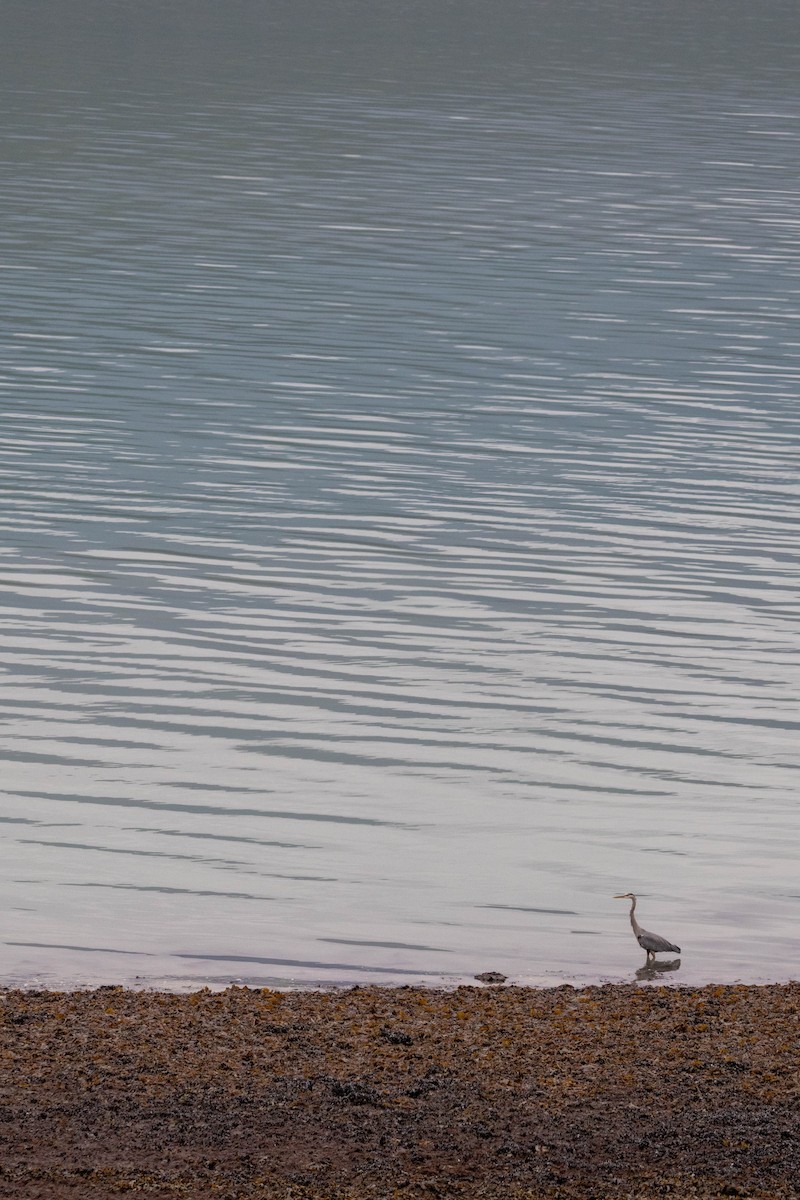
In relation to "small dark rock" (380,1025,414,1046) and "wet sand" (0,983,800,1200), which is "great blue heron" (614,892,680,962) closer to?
"wet sand" (0,983,800,1200)

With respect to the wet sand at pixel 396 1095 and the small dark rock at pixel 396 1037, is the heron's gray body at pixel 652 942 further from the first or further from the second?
the small dark rock at pixel 396 1037

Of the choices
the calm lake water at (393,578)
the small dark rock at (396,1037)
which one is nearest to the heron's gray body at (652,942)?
the calm lake water at (393,578)

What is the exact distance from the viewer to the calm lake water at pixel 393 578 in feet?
49.0

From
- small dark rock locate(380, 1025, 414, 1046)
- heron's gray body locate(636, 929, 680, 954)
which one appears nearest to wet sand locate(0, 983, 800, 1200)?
small dark rock locate(380, 1025, 414, 1046)

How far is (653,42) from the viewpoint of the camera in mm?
117500

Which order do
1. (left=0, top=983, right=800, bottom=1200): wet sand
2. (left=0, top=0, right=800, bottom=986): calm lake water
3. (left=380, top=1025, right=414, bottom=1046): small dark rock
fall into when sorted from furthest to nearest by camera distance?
(left=0, top=0, right=800, bottom=986): calm lake water < (left=380, top=1025, right=414, bottom=1046): small dark rock < (left=0, top=983, right=800, bottom=1200): wet sand

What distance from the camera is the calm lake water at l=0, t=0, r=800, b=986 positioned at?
14930mm

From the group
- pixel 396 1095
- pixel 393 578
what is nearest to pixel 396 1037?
pixel 396 1095

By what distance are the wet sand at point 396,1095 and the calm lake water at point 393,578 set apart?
4.51ft

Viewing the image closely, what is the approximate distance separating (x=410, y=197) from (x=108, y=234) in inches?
420

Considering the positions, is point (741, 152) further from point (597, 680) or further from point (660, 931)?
point (660, 931)

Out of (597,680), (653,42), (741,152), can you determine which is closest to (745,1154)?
(597,680)

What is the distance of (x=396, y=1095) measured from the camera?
10.5 meters

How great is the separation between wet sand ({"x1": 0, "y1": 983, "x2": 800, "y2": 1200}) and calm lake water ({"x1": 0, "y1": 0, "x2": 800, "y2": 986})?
1375 millimetres
